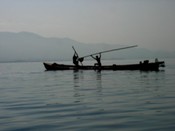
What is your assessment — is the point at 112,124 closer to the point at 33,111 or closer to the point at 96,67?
the point at 33,111

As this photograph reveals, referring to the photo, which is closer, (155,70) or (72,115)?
(72,115)

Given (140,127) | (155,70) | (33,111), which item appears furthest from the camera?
(155,70)

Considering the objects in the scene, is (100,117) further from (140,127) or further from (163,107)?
(163,107)

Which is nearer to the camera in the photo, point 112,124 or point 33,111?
point 112,124

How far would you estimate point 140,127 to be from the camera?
9742 millimetres

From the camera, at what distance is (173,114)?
11773mm

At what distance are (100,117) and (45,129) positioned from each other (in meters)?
2.42

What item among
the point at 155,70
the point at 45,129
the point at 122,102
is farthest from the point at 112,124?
the point at 155,70

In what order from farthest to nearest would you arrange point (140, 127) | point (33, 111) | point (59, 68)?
point (59, 68)
point (33, 111)
point (140, 127)

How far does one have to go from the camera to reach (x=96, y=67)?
52.3 meters

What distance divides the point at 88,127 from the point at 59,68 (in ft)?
162

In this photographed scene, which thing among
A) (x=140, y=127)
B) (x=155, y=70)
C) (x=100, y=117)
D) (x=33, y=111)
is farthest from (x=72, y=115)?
(x=155, y=70)

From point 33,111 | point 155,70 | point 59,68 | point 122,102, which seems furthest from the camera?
point 59,68

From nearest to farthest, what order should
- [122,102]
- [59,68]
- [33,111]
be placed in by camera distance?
[33,111], [122,102], [59,68]
